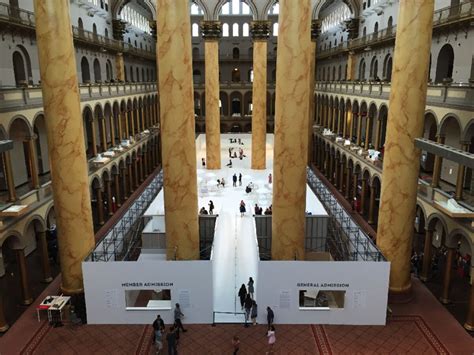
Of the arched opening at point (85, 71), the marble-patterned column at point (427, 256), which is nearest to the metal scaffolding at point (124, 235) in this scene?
the marble-patterned column at point (427, 256)

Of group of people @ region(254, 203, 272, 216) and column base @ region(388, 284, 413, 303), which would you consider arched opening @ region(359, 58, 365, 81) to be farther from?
column base @ region(388, 284, 413, 303)

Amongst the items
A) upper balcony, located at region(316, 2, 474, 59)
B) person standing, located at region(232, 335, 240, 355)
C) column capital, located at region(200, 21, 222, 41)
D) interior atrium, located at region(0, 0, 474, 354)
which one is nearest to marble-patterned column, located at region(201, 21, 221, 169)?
column capital, located at region(200, 21, 222, 41)

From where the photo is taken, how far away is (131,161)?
30891 mm

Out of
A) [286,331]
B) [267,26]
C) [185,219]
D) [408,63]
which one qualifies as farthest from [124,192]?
[408,63]

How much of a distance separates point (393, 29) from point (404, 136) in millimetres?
17581

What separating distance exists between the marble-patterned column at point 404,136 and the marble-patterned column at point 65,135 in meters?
9.49

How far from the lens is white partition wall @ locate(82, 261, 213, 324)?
12586 millimetres

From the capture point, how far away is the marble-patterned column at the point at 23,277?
47.4ft

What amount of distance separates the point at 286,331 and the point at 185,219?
14.6 feet

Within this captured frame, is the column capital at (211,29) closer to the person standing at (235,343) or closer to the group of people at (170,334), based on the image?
the group of people at (170,334)

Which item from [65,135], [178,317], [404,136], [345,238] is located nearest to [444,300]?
[345,238]

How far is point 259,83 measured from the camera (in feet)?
91.0

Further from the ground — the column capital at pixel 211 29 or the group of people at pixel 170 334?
the column capital at pixel 211 29

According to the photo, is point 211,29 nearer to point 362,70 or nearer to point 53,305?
point 362,70
